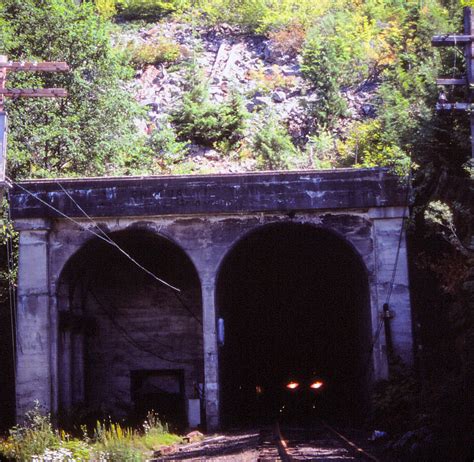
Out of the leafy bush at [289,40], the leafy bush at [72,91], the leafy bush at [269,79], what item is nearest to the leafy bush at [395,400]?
the leafy bush at [72,91]

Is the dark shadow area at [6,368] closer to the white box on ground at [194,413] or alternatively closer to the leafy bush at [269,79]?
the white box on ground at [194,413]

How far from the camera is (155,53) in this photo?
5372cm

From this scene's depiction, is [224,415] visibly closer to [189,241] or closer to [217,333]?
[217,333]

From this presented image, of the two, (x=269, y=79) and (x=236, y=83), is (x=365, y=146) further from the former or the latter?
(x=269, y=79)

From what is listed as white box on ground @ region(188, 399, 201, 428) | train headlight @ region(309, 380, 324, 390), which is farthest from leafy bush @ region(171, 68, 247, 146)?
white box on ground @ region(188, 399, 201, 428)

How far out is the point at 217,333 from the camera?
2258 cm

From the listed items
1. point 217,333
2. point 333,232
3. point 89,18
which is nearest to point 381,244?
point 333,232

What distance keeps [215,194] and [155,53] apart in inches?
1306

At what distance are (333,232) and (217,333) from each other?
4215mm

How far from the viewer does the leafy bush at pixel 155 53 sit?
53219 millimetres

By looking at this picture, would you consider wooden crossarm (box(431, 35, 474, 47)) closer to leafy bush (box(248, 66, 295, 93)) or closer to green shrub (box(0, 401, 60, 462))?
green shrub (box(0, 401, 60, 462))

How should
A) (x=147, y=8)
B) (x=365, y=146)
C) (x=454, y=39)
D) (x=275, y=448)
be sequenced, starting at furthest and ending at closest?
(x=147, y=8) < (x=365, y=146) < (x=454, y=39) < (x=275, y=448)

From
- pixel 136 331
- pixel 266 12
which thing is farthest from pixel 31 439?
pixel 266 12

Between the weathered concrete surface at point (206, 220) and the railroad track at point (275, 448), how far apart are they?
257 cm
